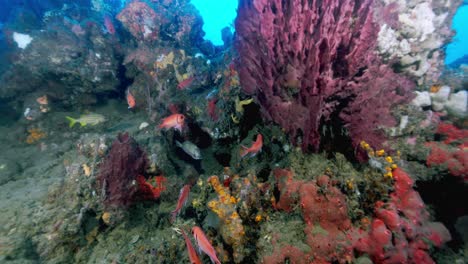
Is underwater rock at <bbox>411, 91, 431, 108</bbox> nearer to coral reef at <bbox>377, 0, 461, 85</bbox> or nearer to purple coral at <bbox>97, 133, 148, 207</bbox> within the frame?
coral reef at <bbox>377, 0, 461, 85</bbox>

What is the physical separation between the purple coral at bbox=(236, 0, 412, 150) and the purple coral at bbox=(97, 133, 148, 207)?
2.70 meters

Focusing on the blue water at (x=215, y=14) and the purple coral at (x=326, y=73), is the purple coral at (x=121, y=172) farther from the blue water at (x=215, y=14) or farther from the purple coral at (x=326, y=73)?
the blue water at (x=215, y=14)

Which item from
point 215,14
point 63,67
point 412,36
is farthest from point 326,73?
point 215,14

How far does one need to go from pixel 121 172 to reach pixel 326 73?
3724 millimetres

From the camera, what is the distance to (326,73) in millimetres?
3037

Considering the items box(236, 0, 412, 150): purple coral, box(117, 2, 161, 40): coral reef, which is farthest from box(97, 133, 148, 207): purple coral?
box(117, 2, 161, 40): coral reef

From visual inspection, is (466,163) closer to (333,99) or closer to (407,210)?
(407,210)

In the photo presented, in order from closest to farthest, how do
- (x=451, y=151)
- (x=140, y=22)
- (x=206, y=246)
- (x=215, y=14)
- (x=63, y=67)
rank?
1. (x=206, y=246)
2. (x=451, y=151)
3. (x=63, y=67)
4. (x=140, y=22)
5. (x=215, y=14)

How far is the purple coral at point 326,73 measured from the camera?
3131mm

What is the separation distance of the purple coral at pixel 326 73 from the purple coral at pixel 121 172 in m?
2.70

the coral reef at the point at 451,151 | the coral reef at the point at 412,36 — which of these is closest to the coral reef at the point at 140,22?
the coral reef at the point at 412,36

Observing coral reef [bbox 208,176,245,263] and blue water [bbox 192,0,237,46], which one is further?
blue water [bbox 192,0,237,46]

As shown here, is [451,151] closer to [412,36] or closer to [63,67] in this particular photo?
[412,36]

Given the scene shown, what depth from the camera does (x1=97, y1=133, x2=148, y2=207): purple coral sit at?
4320 mm
